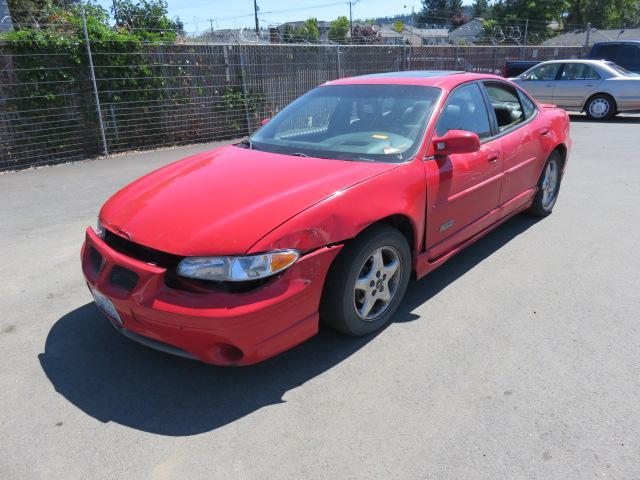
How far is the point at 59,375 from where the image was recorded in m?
2.97

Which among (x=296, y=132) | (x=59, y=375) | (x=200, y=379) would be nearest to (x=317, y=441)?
(x=200, y=379)

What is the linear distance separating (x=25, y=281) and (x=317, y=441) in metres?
3.09

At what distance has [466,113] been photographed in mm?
4043

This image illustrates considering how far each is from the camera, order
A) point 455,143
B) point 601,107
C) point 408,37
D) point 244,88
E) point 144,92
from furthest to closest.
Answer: point 408,37 < point 601,107 < point 244,88 < point 144,92 < point 455,143

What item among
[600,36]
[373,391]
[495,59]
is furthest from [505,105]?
[600,36]

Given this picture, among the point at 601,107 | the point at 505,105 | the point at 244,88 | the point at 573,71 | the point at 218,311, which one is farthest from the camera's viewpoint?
the point at 573,71

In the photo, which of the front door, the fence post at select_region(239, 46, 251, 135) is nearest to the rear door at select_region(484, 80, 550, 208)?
the front door

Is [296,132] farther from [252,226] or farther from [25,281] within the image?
[25,281]

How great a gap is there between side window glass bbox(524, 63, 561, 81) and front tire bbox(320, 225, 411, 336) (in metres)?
12.9

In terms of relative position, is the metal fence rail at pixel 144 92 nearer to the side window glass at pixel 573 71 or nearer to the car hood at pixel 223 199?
the side window glass at pixel 573 71

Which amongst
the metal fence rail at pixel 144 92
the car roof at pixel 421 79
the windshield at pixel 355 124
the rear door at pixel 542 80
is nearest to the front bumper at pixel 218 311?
the windshield at pixel 355 124

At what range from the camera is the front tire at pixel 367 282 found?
2916mm

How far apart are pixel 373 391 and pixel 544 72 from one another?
13963 mm

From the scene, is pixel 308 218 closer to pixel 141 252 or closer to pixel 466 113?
pixel 141 252
